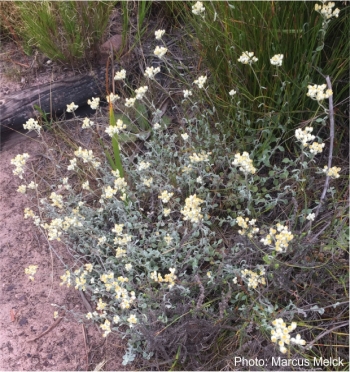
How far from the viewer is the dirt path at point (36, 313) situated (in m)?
1.74

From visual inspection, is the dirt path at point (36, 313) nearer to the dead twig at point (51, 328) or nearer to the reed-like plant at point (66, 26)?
the dead twig at point (51, 328)

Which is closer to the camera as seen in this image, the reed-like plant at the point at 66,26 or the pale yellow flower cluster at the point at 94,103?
the pale yellow flower cluster at the point at 94,103

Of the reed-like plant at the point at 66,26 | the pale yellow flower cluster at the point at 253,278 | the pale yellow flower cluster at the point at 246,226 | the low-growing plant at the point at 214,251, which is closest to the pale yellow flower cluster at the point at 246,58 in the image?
the low-growing plant at the point at 214,251

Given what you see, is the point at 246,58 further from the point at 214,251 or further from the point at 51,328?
the point at 51,328

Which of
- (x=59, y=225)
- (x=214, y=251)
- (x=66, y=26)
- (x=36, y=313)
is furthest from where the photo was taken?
(x=66, y=26)

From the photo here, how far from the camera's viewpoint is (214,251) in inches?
68.3

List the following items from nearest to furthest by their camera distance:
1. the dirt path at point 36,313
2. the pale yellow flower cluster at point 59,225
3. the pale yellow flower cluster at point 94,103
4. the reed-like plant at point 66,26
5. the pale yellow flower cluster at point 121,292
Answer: the pale yellow flower cluster at point 121,292, the pale yellow flower cluster at point 59,225, the dirt path at point 36,313, the pale yellow flower cluster at point 94,103, the reed-like plant at point 66,26

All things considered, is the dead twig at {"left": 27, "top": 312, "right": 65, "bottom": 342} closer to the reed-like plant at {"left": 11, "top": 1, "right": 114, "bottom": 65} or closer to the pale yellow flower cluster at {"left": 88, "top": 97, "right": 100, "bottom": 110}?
the pale yellow flower cluster at {"left": 88, "top": 97, "right": 100, "bottom": 110}

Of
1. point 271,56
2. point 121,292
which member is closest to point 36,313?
point 121,292

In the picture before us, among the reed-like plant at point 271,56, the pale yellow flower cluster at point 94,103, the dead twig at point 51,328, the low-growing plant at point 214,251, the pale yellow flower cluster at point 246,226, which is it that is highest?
Answer: the reed-like plant at point 271,56

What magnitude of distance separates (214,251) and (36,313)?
795mm

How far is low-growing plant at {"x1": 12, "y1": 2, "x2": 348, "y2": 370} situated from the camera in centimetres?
150

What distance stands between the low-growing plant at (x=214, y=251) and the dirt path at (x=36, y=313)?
102 mm

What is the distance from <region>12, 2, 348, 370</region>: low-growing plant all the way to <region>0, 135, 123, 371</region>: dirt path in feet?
0.34
